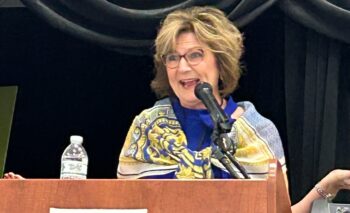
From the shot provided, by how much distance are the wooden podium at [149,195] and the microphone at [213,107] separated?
166 millimetres

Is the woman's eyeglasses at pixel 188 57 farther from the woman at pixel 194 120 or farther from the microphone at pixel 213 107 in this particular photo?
the microphone at pixel 213 107

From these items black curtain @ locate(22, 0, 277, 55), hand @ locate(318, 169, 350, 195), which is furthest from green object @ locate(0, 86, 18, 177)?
hand @ locate(318, 169, 350, 195)

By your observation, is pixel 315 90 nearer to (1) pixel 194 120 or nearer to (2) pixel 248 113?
(2) pixel 248 113

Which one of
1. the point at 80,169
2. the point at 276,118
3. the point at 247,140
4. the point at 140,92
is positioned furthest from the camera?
the point at 140,92

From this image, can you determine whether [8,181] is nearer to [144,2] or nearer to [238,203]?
[238,203]

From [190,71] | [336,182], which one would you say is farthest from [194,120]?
[336,182]

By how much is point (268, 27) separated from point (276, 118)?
1.00 ft

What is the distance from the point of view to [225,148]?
67.6 inches

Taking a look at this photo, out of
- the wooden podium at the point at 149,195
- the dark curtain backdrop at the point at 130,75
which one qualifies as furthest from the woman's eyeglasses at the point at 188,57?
the wooden podium at the point at 149,195

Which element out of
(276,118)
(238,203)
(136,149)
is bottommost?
(238,203)

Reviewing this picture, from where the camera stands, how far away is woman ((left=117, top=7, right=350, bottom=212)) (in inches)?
88.0

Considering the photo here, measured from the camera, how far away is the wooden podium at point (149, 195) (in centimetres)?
158

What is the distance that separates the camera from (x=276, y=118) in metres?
2.72

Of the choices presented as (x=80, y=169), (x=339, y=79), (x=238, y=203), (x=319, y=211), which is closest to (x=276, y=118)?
(x=339, y=79)
